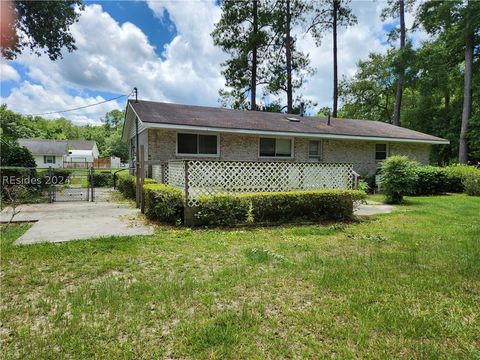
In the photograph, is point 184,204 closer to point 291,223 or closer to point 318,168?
point 291,223

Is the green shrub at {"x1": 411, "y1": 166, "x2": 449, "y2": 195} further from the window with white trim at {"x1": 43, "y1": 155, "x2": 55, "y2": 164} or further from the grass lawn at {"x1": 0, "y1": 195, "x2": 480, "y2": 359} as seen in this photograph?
the window with white trim at {"x1": 43, "y1": 155, "x2": 55, "y2": 164}

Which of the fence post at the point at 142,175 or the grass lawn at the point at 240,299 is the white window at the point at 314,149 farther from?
the grass lawn at the point at 240,299

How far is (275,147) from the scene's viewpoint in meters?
14.3

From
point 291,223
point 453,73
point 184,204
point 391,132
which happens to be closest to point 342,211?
point 291,223

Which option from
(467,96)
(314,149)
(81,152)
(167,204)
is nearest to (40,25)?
(167,204)

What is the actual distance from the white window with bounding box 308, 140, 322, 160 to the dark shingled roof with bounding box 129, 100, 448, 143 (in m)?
0.66

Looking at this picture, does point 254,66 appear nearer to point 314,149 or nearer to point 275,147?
point 314,149

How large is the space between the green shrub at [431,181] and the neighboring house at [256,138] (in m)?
2.40

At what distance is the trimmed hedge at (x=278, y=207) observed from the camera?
7156 mm

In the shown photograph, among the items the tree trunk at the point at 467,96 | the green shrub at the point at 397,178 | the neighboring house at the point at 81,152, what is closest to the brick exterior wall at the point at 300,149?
the green shrub at the point at 397,178

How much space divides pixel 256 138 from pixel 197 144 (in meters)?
2.77

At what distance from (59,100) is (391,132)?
32.4 m

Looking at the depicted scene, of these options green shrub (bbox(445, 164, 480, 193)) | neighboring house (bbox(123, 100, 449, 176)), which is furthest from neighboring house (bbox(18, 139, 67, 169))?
green shrub (bbox(445, 164, 480, 193))

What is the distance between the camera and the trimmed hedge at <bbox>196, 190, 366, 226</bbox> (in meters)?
7.16
